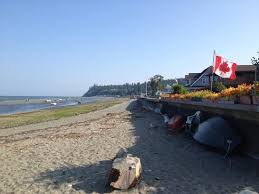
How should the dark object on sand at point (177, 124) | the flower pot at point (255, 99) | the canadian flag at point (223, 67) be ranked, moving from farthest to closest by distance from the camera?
1. the dark object on sand at point (177, 124)
2. the canadian flag at point (223, 67)
3. the flower pot at point (255, 99)

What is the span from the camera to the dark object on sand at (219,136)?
13.1 metres

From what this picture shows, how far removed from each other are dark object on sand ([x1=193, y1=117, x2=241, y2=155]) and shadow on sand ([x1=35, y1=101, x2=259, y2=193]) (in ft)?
1.10

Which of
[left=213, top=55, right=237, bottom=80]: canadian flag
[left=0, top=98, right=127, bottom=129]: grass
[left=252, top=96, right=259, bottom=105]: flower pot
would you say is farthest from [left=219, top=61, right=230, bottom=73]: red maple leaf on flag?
[left=0, top=98, right=127, bottom=129]: grass

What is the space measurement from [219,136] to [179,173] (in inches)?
129

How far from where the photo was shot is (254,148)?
12969 millimetres

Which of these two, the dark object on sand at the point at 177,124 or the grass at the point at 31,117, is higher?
the dark object on sand at the point at 177,124

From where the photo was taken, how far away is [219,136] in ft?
44.2

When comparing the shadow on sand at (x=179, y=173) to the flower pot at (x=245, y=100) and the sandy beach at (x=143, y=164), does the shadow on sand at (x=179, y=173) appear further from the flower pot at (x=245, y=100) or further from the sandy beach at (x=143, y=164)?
the flower pot at (x=245, y=100)

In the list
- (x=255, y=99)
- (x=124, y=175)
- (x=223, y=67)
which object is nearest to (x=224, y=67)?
(x=223, y=67)

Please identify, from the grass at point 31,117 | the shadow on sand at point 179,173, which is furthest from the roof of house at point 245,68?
the shadow on sand at point 179,173

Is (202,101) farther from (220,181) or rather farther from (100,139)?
(220,181)

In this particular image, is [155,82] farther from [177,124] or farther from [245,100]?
Result: [245,100]

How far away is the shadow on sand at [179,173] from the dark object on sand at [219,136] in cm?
33

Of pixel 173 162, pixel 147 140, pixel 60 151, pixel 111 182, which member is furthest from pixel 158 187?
pixel 147 140
